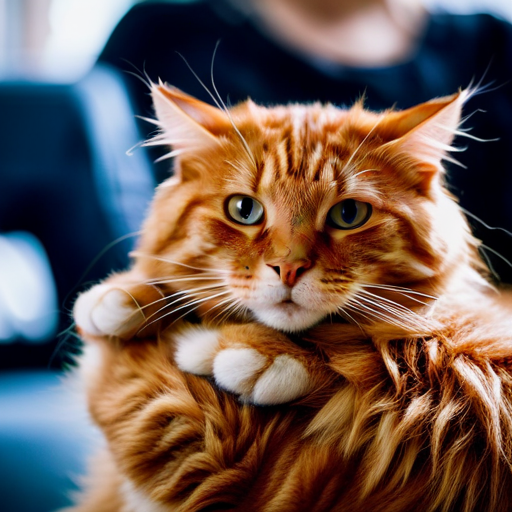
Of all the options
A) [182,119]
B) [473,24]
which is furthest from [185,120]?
[473,24]

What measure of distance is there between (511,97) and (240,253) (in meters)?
0.78

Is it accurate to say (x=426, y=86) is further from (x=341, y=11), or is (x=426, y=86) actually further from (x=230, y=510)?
(x=230, y=510)

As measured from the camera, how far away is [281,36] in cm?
133

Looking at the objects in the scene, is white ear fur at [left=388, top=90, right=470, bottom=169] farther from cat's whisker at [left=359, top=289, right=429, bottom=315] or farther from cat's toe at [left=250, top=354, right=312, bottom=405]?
cat's toe at [left=250, top=354, right=312, bottom=405]

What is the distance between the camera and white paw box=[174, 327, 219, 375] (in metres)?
0.67

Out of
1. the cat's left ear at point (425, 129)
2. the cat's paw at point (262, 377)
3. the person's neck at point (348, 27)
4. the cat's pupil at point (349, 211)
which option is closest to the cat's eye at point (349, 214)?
the cat's pupil at point (349, 211)

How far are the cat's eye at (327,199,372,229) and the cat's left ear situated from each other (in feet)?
0.33

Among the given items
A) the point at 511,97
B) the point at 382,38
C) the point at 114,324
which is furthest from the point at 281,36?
the point at 114,324

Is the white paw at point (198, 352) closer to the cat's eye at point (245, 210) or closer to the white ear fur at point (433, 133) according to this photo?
the cat's eye at point (245, 210)

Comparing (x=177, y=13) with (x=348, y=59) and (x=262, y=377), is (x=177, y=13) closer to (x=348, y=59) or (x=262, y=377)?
(x=348, y=59)

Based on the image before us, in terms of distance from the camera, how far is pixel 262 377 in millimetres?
606

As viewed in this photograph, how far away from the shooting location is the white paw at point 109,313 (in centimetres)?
70

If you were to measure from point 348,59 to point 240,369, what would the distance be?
0.88 meters

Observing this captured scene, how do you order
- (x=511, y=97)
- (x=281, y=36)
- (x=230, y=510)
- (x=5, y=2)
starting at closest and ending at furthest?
(x=230, y=510) → (x=511, y=97) → (x=281, y=36) → (x=5, y=2)
